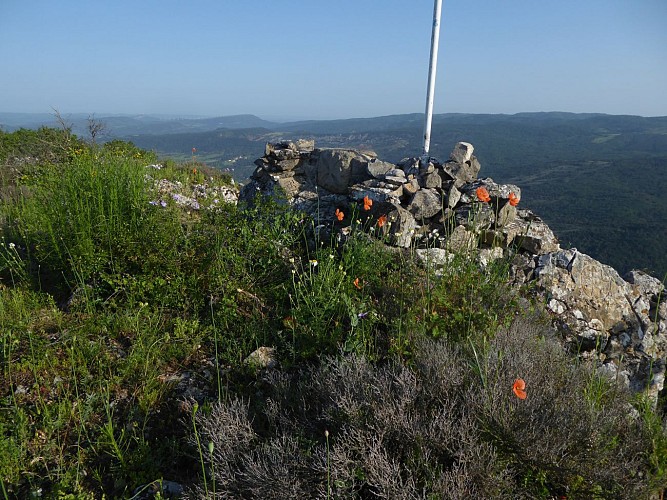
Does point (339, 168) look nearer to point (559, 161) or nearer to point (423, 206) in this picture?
point (423, 206)

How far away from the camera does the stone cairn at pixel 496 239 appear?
4.45 metres

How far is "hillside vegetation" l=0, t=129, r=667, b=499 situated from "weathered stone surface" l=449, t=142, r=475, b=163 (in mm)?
2345

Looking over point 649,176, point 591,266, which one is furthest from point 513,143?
point 591,266

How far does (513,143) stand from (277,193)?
108 meters

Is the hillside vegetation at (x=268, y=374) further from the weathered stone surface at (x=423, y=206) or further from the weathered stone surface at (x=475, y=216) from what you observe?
the weathered stone surface at (x=423, y=206)

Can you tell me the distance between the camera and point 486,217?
5395 millimetres

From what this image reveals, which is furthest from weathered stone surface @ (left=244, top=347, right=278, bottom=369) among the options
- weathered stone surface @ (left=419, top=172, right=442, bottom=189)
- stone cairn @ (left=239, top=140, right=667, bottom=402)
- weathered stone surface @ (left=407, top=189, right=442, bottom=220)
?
weathered stone surface @ (left=419, top=172, right=442, bottom=189)

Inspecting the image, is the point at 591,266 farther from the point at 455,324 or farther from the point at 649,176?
the point at 649,176

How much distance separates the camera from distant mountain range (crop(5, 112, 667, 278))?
95.1 feet

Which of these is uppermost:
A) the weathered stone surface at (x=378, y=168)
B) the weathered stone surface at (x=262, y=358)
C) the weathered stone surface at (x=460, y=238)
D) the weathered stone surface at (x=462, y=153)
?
the weathered stone surface at (x=462, y=153)

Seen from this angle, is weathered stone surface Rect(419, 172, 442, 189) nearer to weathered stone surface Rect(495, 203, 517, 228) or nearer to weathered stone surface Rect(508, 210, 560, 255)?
weathered stone surface Rect(495, 203, 517, 228)

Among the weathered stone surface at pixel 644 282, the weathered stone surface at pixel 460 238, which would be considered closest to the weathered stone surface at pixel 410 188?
the weathered stone surface at pixel 460 238

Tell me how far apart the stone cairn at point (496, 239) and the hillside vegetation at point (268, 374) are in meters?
0.55

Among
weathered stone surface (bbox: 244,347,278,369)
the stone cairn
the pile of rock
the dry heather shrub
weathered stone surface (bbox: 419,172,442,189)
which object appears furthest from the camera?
weathered stone surface (bbox: 419,172,442,189)
